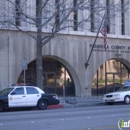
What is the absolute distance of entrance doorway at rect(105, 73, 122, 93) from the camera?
39094mm

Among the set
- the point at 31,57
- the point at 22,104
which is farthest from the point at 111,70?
the point at 22,104

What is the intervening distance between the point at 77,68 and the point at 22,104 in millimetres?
12371

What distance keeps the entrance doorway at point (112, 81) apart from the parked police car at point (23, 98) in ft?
48.2

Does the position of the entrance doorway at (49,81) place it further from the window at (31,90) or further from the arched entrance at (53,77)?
the window at (31,90)

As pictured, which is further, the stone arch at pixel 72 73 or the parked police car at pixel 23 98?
the stone arch at pixel 72 73

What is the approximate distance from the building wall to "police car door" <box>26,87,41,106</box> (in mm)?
7034

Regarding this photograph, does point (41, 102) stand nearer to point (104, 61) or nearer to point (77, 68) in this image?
point (77, 68)

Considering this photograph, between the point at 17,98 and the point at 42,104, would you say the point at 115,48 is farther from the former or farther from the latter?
the point at 17,98

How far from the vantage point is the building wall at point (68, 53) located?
31.1 m

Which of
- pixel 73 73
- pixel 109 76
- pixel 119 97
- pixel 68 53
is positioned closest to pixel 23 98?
pixel 119 97

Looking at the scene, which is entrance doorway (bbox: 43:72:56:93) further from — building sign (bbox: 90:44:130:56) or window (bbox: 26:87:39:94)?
window (bbox: 26:87:39:94)

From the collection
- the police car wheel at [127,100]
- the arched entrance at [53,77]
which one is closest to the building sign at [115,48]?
the arched entrance at [53,77]

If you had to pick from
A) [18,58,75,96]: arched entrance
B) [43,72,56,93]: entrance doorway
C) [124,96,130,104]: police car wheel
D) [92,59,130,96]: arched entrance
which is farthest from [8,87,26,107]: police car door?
[92,59,130,96]: arched entrance

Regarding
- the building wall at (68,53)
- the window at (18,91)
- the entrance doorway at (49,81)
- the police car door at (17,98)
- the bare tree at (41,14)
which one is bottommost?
the police car door at (17,98)
